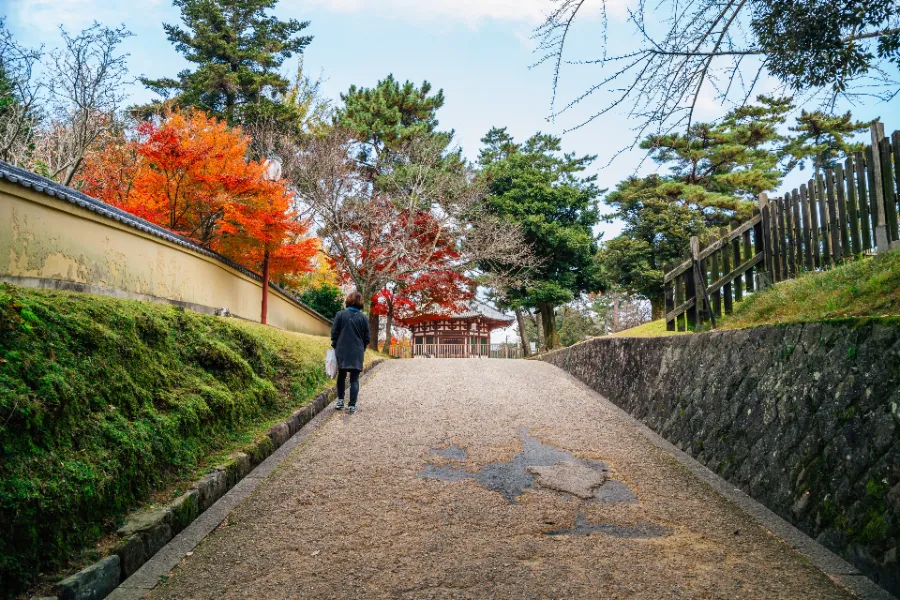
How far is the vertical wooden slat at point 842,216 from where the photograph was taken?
5684 millimetres

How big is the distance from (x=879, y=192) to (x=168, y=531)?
6861mm

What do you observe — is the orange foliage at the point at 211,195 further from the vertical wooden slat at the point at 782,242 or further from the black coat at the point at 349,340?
the vertical wooden slat at the point at 782,242

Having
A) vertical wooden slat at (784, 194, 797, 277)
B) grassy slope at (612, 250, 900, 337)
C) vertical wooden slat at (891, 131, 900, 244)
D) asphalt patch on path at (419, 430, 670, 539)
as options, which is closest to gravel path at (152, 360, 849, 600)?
asphalt patch on path at (419, 430, 670, 539)

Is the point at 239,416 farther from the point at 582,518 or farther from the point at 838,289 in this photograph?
the point at 838,289

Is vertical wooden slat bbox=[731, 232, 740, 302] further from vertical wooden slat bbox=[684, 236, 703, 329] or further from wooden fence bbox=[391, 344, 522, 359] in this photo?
wooden fence bbox=[391, 344, 522, 359]

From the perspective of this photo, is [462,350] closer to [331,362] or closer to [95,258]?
[95,258]

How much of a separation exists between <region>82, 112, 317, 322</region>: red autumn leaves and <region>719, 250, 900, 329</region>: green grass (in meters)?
11.5

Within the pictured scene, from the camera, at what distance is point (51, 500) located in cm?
277

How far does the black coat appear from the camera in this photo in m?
7.33

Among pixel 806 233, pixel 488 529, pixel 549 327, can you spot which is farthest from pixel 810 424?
pixel 549 327

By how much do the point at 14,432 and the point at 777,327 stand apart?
5385mm

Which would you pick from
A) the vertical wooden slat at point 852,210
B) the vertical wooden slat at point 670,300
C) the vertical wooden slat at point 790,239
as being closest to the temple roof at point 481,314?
the vertical wooden slat at point 670,300

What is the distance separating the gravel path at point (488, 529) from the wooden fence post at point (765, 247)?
2696 mm

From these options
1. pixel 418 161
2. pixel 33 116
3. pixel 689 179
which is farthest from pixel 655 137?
pixel 689 179
